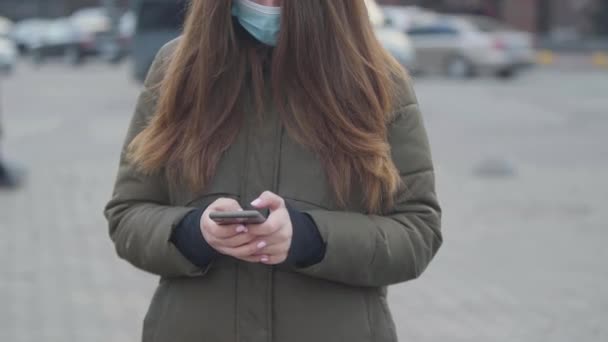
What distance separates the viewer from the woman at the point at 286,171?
2.25 metres

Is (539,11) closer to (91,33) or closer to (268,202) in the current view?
(91,33)

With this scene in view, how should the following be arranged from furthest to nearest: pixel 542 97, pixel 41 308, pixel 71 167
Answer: pixel 542 97
pixel 71 167
pixel 41 308

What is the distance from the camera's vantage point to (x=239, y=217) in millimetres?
2020

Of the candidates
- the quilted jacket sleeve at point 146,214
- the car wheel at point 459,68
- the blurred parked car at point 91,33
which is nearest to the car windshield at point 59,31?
the blurred parked car at point 91,33

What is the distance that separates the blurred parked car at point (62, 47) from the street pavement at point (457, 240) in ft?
73.0

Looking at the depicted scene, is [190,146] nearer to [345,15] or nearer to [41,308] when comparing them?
[345,15]

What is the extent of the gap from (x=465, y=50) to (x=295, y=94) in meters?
27.2

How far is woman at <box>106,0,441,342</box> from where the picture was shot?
2248mm

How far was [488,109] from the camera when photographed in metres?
20.7

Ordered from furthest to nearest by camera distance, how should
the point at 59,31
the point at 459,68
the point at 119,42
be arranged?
1. the point at 59,31
2. the point at 119,42
3. the point at 459,68

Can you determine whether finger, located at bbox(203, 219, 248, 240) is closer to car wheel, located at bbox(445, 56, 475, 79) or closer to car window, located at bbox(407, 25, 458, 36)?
car wheel, located at bbox(445, 56, 475, 79)

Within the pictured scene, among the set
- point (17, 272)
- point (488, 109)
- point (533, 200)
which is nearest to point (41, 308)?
point (17, 272)

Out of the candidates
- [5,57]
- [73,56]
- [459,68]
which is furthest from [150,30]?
[73,56]

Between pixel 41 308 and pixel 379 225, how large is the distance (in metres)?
4.57
